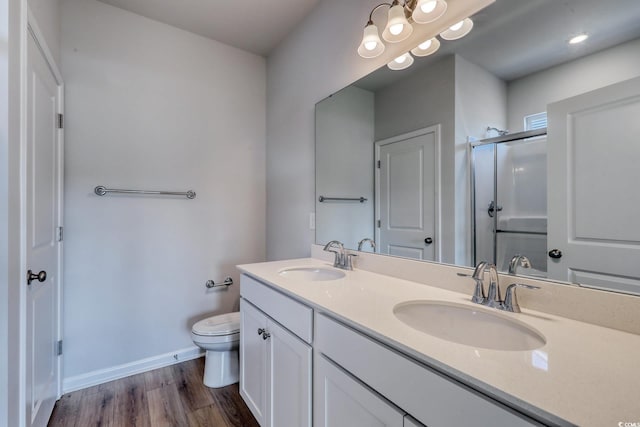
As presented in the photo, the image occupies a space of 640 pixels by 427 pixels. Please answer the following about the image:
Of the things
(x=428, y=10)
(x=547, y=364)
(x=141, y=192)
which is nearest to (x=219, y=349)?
(x=141, y=192)

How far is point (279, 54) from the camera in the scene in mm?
2377

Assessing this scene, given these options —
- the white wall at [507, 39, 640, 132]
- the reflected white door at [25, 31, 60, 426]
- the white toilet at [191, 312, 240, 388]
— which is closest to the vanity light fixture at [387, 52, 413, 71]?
the white wall at [507, 39, 640, 132]

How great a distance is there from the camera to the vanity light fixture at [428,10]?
1.12 m

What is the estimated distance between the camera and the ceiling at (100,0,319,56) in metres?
1.89

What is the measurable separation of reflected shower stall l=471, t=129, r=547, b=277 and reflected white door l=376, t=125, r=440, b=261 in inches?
7.2

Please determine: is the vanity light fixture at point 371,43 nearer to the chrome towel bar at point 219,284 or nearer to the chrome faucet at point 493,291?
the chrome faucet at point 493,291

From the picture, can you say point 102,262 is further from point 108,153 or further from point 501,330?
point 501,330

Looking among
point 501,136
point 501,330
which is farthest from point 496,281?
point 501,136

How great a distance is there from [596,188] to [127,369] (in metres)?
2.70

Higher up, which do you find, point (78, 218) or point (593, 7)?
point (593, 7)

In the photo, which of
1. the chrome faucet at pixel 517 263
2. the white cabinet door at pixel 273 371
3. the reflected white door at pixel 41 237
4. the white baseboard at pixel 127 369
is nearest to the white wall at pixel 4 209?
the reflected white door at pixel 41 237

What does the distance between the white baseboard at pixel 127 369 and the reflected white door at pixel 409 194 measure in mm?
1764

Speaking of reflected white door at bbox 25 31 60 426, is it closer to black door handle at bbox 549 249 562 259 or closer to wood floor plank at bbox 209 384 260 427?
wood floor plank at bbox 209 384 260 427

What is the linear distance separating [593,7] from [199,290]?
2574 mm
